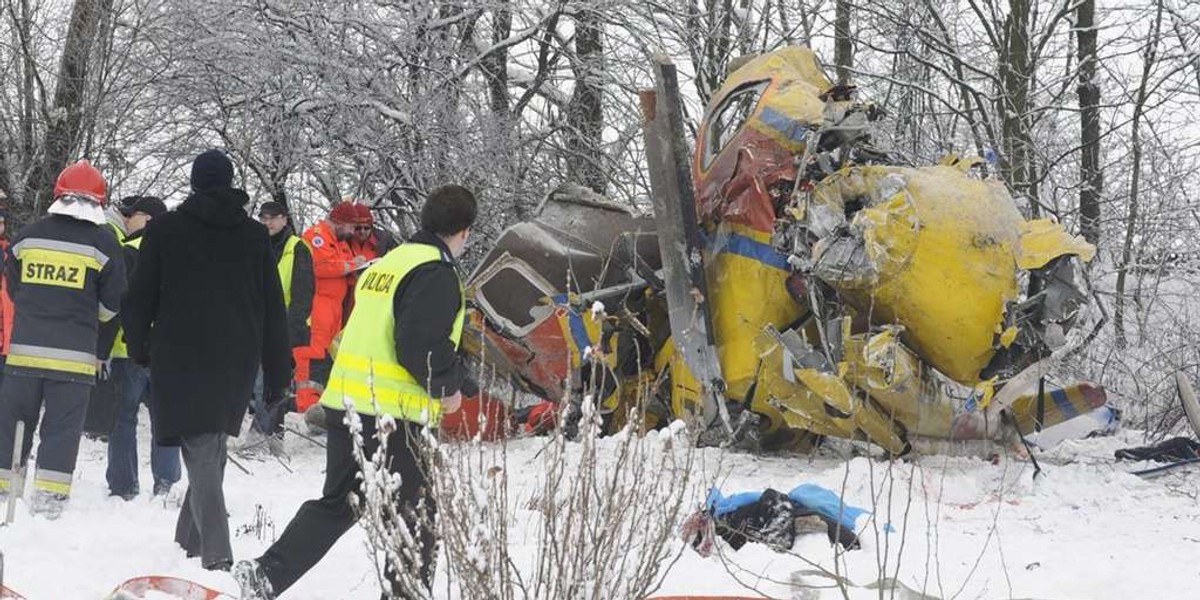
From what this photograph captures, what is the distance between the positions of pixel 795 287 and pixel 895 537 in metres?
1.87

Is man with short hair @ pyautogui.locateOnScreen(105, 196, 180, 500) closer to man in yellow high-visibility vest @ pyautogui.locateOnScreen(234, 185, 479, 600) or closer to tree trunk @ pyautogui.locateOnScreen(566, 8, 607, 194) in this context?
man in yellow high-visibility vest @ pyautogui.locateOnScreen(234, 185, 479, 600)

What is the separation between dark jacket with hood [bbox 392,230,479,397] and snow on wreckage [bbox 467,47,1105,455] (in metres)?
1.60

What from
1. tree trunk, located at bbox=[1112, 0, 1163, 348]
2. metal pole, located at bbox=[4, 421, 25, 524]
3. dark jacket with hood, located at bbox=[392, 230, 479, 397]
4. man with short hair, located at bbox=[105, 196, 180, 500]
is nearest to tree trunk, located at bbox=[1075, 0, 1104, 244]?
tree trunk, located at bbox=[1112, 0, 1163, 348]

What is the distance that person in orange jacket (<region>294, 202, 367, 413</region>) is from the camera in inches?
340

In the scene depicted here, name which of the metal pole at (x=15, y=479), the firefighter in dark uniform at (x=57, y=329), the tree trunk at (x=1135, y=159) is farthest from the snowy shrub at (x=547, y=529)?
the tree trunk at (x=1135, y=159)

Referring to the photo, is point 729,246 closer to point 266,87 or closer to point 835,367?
point 835,367

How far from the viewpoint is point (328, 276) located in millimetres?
8703

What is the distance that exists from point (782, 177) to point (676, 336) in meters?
1.08

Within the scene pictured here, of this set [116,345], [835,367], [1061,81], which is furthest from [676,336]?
[1061,81]

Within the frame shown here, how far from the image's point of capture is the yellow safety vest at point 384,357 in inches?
167

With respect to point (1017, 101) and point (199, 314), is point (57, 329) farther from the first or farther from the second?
point (1017, 101)

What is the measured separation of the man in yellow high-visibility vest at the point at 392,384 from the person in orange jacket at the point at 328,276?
436cm

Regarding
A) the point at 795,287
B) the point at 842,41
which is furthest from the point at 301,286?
the point at 842,41

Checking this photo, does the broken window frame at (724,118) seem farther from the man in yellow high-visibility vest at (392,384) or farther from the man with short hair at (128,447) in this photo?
the man in yellow high-visibility vest at (392,384)
